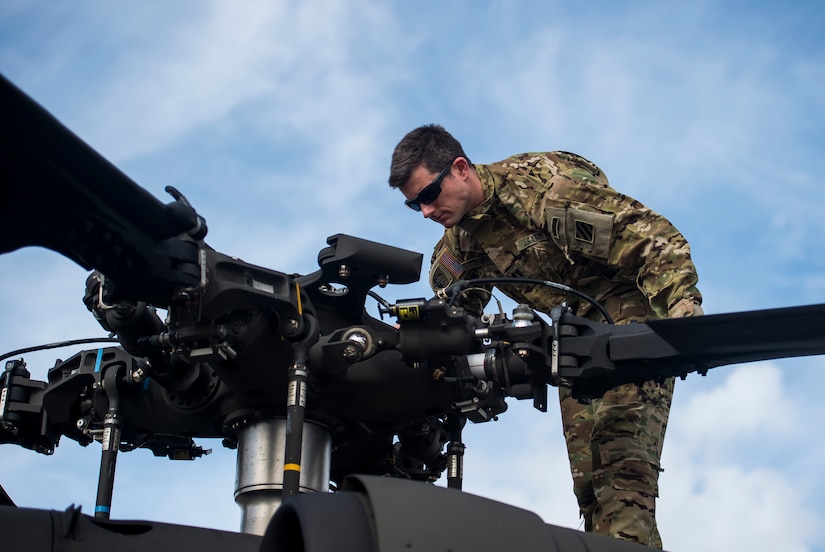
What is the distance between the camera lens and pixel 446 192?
9.79 meters

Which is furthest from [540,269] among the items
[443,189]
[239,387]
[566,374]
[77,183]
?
[77,183]

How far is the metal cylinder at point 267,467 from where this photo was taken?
7.14 m

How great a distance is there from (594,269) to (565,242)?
532 mm

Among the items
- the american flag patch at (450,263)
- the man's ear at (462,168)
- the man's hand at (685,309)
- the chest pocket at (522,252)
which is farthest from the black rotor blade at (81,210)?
the american flag patch at (450,263)

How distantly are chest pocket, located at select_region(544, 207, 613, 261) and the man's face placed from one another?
818mm

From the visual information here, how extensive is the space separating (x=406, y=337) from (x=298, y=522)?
2.69 meters

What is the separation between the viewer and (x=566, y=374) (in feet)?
23.8

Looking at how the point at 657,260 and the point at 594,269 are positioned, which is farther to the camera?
the point at 594,269

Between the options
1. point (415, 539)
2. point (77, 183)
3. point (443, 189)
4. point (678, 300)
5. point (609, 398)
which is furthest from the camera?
point (443, 189)

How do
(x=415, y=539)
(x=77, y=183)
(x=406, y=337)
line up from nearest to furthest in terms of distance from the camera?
(x=415, y=539) < (x=77, y=183) < (x=406, y=337)

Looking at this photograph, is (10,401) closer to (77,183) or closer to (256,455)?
(256,455)

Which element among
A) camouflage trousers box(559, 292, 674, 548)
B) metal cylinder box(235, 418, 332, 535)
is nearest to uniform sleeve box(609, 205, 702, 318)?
camouflage trousers box(559, 292, 674, 548)

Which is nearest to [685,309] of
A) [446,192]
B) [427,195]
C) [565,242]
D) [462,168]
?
[565,242]

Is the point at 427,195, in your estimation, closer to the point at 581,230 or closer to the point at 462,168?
the point at 462,168
